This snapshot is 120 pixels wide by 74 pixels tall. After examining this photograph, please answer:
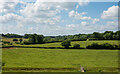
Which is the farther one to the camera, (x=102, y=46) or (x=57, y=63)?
(x=102, y=46)

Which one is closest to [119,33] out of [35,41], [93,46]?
[93,46]

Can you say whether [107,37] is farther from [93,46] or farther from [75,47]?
[75,47]

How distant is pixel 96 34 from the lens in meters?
95.8

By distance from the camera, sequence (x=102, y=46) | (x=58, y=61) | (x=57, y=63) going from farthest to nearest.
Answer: (x=102, y=46)
(x=58, y=61)
(x=57, y=63)

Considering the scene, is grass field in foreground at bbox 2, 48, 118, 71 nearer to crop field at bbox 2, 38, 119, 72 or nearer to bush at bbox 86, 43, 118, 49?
crop field at bbox 2, 38, 119, 72

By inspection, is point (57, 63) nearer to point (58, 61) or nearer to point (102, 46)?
point (58, 61)

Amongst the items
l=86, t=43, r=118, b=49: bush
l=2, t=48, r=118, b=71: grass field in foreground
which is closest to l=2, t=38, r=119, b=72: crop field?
l=2, t=48, r=118, b=71: grass field in foreground

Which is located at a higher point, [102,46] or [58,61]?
[102,46]

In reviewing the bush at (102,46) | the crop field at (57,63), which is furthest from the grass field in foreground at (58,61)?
the bush at (102,46)

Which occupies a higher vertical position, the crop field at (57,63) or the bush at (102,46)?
the bush at (102,46)

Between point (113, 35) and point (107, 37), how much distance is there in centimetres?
427

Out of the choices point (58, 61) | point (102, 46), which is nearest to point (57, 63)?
point (58, 61)

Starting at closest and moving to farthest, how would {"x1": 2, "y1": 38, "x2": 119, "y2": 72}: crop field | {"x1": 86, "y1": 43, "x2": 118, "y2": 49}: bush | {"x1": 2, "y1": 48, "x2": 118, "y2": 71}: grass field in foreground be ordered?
{"x1": 2, "y1": 38, "x2": 119, "y2": 72}: crop field < {"x1": 2, "y1": 48, "x2": 118, "y2": 71}: grass field in foreground < {"x1": 86, "y1": 43, "x2": 118, "y2": 49}: bush

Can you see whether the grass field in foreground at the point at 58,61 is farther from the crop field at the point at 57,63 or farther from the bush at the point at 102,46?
the bush at the point at 102,46
